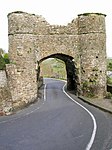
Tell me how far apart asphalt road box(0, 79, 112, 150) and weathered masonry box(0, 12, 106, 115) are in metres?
9.26

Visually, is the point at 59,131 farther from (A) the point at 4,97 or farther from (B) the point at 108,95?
(B) the point at 108,95

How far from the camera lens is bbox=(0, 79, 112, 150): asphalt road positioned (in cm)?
1256

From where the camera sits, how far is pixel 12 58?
30.0 metres

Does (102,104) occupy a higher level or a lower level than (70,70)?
lower

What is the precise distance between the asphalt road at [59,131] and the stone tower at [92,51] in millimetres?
9624

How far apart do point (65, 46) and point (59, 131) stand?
56.2 ft

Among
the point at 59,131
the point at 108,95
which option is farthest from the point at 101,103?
the point at 59,131

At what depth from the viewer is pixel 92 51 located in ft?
104

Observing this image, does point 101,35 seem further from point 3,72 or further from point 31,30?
point 3,72

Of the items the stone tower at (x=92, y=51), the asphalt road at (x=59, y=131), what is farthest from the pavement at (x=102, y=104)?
the stone tower at (x=92, y=51)

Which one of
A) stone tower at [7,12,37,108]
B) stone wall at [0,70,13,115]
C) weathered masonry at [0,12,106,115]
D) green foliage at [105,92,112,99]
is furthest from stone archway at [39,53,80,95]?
stone wall at [0,70,13,115]

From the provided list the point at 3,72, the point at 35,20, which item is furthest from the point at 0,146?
the point at 35,20

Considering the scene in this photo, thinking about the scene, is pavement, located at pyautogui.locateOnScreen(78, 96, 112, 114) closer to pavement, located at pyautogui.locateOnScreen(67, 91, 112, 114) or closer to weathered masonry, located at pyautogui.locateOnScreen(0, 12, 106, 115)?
pavement, located at pyautogui.locateOnScreen(67, 91, 112, 114)

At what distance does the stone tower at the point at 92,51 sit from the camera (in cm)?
3159
